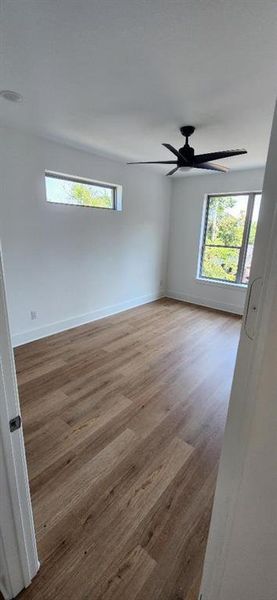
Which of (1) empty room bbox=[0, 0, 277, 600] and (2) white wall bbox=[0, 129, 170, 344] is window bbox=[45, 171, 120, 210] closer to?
(1) empty room bbox=[0, 0, 277, 600]

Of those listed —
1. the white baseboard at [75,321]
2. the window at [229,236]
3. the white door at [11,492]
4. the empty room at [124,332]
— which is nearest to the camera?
the empty room at [124,332]

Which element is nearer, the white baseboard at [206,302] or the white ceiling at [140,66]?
the white ceiling at [140,66]

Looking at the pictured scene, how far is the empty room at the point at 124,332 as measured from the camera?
668 mm

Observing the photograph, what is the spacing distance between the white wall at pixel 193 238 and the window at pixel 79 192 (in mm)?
1549

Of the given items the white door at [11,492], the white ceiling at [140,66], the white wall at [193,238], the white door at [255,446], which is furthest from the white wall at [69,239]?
the white door at [255,446]

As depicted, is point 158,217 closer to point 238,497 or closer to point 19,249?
point 19,249

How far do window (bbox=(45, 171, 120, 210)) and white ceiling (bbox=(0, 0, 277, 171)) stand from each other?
25.5 inches

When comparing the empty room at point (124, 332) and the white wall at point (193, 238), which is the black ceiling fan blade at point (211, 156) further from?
the white wall at point (193, 238)

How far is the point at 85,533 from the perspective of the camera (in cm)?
130

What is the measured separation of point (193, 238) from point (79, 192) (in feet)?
7.83

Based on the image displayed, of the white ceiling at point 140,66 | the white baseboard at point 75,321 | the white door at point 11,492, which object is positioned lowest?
the white baseboard at point 75,321

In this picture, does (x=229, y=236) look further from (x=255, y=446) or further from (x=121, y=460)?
(x=255, y=446)

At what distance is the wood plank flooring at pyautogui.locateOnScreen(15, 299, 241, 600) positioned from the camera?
117 centimetres

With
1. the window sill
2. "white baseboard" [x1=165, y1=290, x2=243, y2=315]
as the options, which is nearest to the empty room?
"white baseboard" [x1=165, y1=290, x2=243, y2=315]
